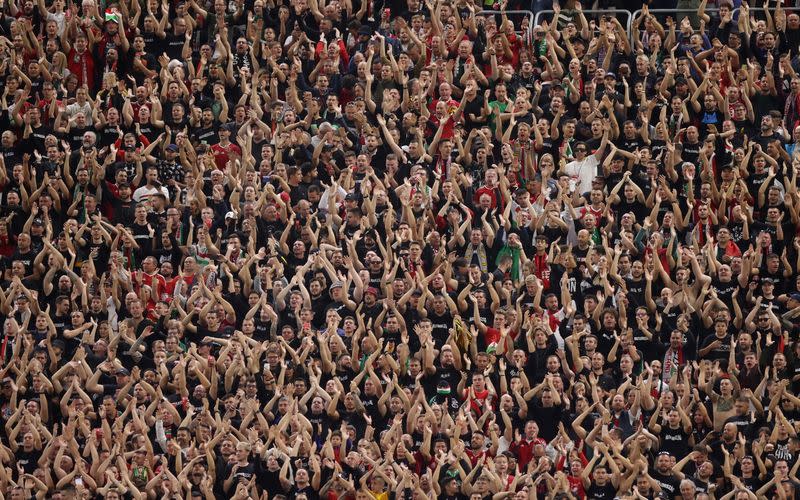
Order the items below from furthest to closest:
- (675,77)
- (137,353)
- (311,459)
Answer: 1. (675,77)
2. (137,353)
3. (311,459)

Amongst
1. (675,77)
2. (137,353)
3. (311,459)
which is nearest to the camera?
(311,459)

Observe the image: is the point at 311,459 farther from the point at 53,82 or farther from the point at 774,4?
the point at 774,4

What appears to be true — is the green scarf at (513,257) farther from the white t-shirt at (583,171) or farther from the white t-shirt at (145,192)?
the white t-shirt at (145,192)

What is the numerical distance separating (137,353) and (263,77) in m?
4.40

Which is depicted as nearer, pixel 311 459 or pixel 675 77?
pixel 311 459

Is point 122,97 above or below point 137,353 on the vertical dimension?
above

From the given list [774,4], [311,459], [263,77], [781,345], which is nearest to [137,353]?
[311,459]

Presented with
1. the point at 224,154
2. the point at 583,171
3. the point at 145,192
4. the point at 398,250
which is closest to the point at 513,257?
the point at 398,250

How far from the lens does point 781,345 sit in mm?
22656

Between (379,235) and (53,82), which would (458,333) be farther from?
(53,82)

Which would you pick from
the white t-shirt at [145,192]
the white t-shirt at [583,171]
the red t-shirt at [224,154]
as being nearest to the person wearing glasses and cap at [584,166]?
the white t-shirt at [583,171]

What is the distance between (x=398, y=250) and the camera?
23.6m

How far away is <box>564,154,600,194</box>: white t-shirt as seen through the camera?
79.9 feet

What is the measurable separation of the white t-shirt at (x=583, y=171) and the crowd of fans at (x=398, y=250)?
0.03 meters
